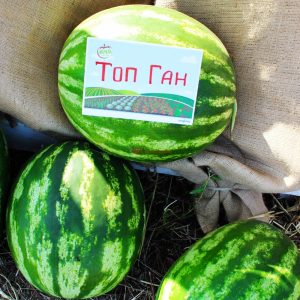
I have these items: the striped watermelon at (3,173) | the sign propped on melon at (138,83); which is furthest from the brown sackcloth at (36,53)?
the sign propped on melon at (138,83)

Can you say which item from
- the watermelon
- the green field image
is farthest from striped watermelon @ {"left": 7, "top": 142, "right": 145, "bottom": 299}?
the green field image

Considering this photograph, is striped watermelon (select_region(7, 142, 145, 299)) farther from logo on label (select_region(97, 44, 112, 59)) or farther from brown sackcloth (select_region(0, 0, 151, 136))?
logo on label (select_region(97, 44, 112, 59))

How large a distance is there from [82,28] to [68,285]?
66 cm

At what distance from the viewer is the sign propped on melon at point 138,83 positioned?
3.95ft

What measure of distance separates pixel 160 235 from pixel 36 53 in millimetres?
775

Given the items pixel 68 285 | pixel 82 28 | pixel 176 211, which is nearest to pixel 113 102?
pixel 82 28

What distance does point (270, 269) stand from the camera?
129cm

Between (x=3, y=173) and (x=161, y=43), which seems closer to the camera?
(x=161, y=43)

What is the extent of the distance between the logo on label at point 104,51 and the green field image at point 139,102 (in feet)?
0.27

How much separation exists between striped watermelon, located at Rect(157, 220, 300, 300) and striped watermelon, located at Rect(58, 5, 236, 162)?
290 millimetres

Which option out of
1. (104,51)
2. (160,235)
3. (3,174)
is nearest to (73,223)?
(3,174)

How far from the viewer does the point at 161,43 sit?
1.19 meters

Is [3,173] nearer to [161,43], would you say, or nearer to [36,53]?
[36,53]

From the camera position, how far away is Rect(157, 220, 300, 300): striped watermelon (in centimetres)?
126
